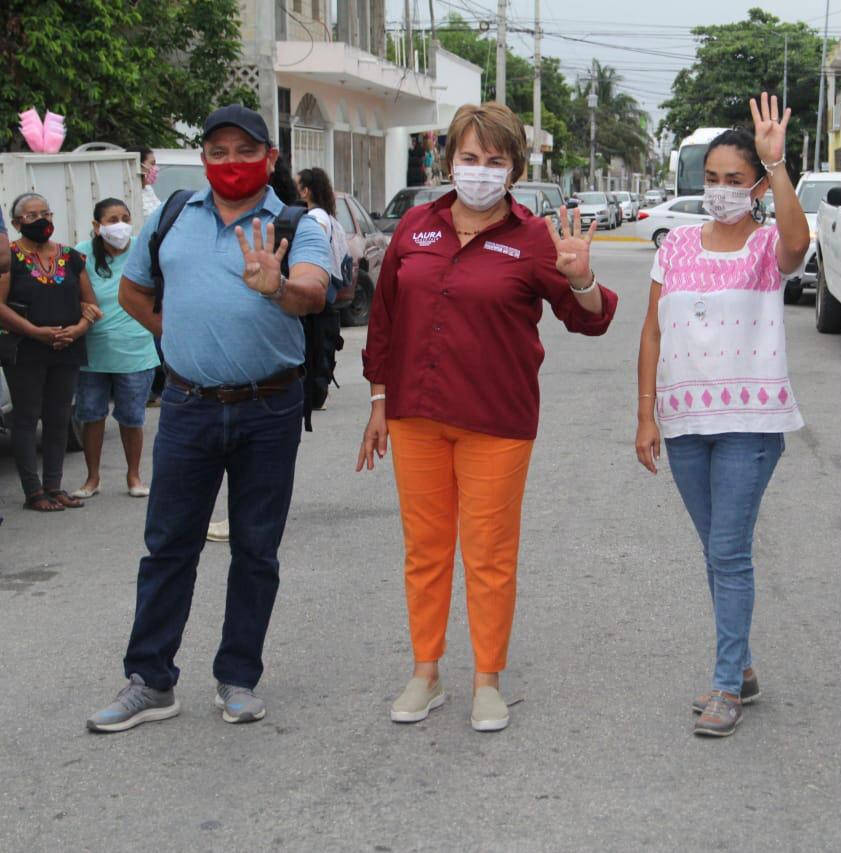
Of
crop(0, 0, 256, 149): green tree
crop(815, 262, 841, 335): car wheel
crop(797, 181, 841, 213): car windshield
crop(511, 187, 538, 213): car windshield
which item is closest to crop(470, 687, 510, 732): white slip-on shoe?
crop(815, 262, 841, 335): car wheel

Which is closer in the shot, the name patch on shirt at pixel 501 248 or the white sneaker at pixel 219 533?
the name patch on shirt at pixel 501 248

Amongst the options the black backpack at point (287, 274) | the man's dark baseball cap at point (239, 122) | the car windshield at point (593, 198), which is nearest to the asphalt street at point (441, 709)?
the black backpack at point (287, 274)

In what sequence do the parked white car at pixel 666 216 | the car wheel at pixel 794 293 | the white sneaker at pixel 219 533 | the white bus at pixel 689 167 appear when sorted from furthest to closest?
the white bus at pixel 689 167 → the parked white car at pixel 666 216 → the car wheel at pixel 794 293 → the white sneaker at pixel 219 533

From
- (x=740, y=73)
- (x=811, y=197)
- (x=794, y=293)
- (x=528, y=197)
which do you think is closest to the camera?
(x=794, y=293)

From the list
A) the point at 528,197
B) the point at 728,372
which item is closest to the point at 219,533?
the point at 728,372

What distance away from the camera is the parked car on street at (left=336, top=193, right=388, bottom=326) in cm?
1659

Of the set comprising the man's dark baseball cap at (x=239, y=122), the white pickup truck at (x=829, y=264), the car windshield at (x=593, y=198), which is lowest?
the white pickup truck at (x=829, y=264)

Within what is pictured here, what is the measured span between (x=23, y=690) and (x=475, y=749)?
1.71 m

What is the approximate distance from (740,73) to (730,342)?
214 ft

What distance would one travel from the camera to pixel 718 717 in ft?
14.6

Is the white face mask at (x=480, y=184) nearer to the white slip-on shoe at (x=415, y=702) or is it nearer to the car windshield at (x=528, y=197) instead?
the white slip-on shoe at (x=415, y=702)

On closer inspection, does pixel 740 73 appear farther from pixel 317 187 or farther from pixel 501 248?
pixel 501 248

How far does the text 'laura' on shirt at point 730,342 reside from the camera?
4.39 m

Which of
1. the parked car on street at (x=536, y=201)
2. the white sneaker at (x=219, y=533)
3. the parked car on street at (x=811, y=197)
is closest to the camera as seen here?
the white sneaker at (x=219, y=533)
